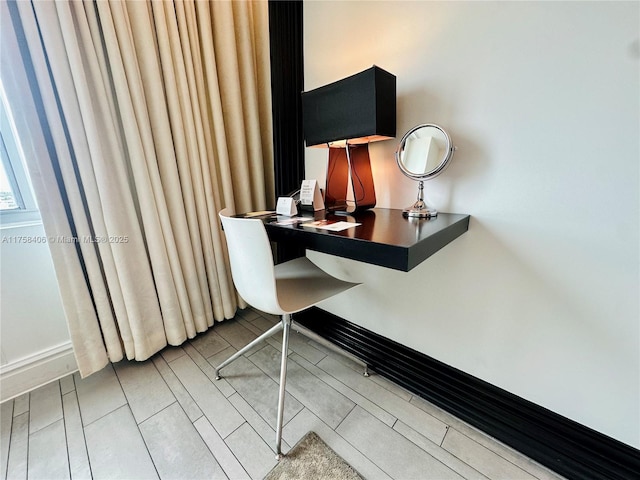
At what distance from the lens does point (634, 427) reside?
2.53 feet

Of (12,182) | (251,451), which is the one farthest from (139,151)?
(251,451)

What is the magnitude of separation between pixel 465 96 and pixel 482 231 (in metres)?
0.52

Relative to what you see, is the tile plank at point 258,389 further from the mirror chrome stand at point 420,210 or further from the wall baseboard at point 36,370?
the mirror chrome stand at point 420,210

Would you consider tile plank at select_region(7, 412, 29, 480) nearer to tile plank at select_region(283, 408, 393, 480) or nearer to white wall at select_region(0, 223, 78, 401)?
white wall at select_region(0, 223, 78, 401)

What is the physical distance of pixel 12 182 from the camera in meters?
1.11

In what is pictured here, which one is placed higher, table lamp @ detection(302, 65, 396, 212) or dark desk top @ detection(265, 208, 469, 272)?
table lamp @ detection(302, 65, 396, 212)

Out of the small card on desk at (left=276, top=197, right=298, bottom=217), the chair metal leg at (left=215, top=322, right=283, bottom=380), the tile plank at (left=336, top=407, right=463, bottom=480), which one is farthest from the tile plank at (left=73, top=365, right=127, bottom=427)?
the small card on desk at (left=276, top=197, right=298, bottom=217)

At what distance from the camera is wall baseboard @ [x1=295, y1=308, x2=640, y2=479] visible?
0.81 m

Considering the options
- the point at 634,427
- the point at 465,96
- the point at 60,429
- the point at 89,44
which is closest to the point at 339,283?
the point at 465,96

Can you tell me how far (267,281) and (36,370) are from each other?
1339 millimetres

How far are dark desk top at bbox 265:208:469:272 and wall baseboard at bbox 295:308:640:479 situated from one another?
0.68m

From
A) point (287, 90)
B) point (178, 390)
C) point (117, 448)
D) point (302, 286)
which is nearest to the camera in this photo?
point (117, 448)

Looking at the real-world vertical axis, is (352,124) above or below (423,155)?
above

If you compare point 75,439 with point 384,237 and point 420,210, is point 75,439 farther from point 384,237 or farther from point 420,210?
point 420,210
